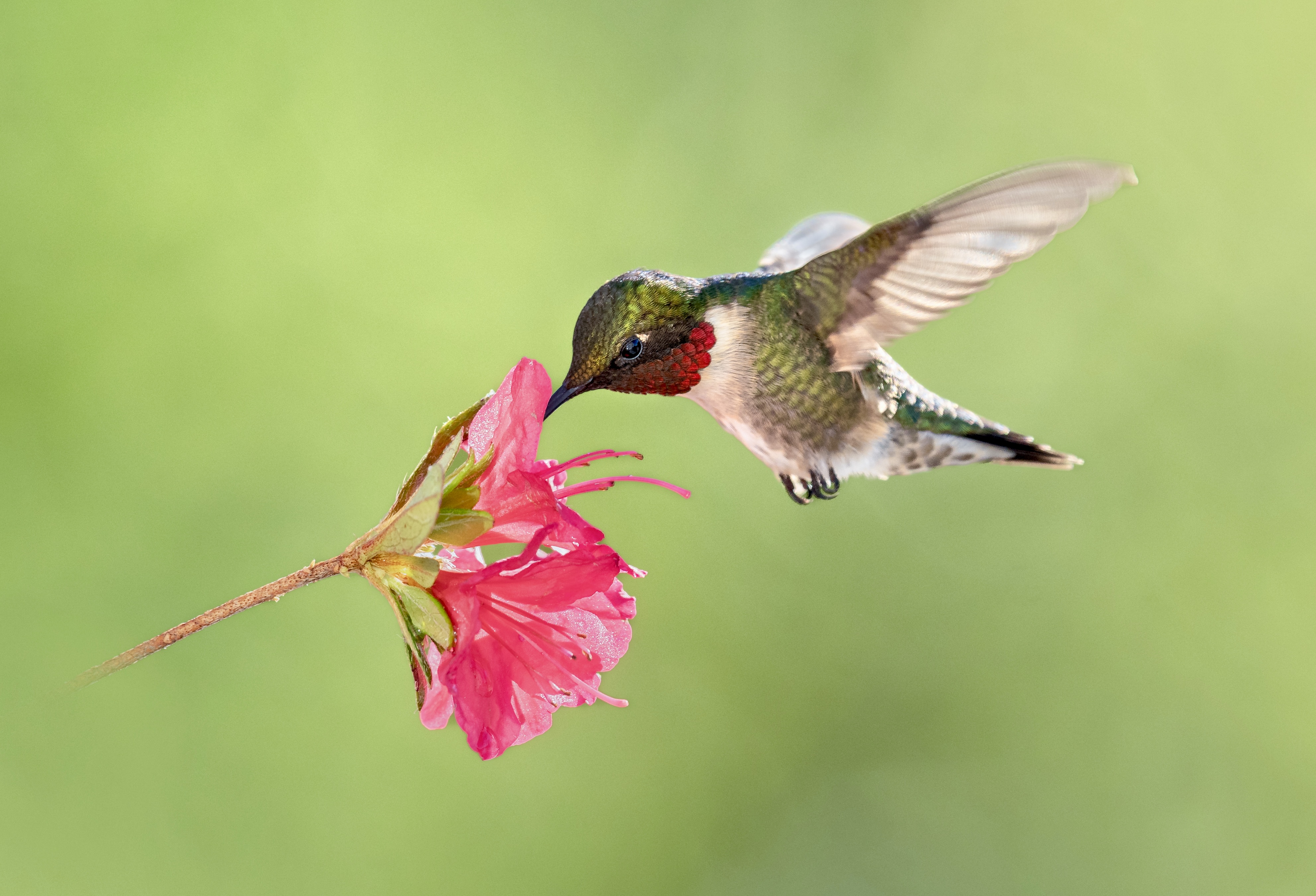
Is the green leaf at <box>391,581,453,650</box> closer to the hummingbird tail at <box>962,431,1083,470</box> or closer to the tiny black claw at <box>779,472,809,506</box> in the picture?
the tiny black claw at <box>779,472,809,506</box>

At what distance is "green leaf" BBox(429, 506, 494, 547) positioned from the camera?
1163 mm

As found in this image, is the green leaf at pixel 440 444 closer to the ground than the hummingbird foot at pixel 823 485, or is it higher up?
higher up

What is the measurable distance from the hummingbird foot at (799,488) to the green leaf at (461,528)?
844 mm

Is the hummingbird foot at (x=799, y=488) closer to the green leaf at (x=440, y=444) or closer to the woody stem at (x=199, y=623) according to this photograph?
the green leaf at (x=440, y=444)

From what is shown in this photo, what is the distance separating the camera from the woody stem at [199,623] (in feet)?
2.51

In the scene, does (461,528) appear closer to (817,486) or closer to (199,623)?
(199,623)

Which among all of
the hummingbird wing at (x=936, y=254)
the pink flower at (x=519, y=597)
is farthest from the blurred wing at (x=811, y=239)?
the pink flower at (x=519, y=597)

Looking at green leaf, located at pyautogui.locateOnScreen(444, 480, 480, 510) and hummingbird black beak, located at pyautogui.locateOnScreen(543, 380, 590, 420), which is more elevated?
hummingbird black beak, located at pyautogui.locateOnScreen(543, 380, 590, 420)

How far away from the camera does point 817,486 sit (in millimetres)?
1920

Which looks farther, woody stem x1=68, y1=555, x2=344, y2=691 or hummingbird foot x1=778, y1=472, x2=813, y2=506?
hummingbird foot x1=778, y1=472, x2=813, y2=506

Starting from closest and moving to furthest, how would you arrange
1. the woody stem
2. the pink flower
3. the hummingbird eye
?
the woody stem, the pink flower, the hummingbird eye

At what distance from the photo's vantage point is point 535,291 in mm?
4078

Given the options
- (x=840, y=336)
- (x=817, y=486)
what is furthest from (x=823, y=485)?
(x=840, y=336)

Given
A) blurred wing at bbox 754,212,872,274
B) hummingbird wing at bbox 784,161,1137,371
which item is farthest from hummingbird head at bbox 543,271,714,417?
blurred wing at bbox 754,212,872,274
